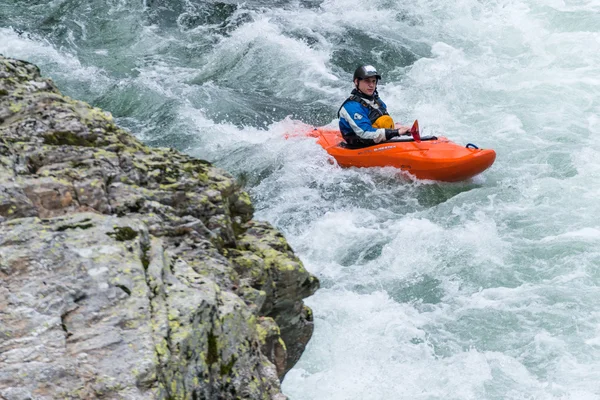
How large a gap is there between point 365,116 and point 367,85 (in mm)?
393

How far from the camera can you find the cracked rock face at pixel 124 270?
2252 mm

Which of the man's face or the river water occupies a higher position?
the man's face

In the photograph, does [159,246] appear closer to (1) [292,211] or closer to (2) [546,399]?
(2) [546,399]

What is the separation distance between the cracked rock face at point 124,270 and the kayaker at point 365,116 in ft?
15.0

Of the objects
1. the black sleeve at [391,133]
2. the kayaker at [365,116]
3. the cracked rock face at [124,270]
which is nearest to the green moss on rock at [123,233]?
the cracked rock face at [124,270]

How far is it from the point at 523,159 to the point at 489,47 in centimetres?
413

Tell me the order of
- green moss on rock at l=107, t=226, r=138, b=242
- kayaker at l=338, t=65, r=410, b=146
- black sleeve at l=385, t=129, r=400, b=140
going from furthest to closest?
black sleeve at l=385, t=129, r=400, b=140, kayaker at l=338, t=65, r=410, b=146, green moss on rock at l=107, t=226, r=138, b=242

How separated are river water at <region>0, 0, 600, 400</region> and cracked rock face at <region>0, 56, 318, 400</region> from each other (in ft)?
6.57

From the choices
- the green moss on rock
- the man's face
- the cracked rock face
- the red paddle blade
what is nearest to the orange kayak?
the red paddle blade

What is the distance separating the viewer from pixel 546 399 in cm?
520

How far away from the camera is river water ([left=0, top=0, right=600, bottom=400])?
5.75m

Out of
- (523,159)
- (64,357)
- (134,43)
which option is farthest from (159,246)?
(134,43)

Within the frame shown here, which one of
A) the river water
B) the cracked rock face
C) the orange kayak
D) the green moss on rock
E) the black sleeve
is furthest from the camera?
the black sleeve

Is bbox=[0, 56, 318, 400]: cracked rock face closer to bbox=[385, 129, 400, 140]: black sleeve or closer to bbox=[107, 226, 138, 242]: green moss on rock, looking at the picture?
bbox=[107, 226, 138, 242]: green moss on rock
